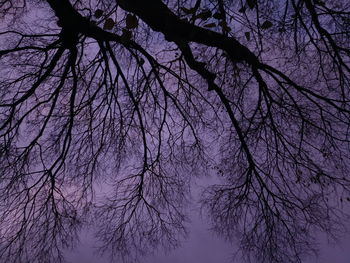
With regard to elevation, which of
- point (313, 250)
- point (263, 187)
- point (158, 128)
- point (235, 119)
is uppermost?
point (158, 128)

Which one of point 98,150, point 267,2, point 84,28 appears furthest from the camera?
point 98,150

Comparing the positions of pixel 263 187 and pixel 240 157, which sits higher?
pixel 240 157

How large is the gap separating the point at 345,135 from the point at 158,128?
12.4ft

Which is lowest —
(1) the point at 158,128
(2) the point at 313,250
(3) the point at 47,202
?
(2) the point at 313,250

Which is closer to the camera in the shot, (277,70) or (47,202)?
(277,70)

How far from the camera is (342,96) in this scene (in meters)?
5.02

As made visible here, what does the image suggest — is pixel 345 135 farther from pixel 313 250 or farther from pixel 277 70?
pixel 313 250

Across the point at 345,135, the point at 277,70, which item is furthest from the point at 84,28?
the point at 345,135

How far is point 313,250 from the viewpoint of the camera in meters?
5.21

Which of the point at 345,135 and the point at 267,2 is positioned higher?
the point at 267,2

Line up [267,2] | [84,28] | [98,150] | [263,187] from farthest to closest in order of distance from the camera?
[98,150]
[263,187]
[84,28]
[267,2]

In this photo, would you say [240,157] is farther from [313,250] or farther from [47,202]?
[47,202]

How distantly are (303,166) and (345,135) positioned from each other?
0.93m

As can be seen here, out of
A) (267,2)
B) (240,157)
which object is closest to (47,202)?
(240,157)
